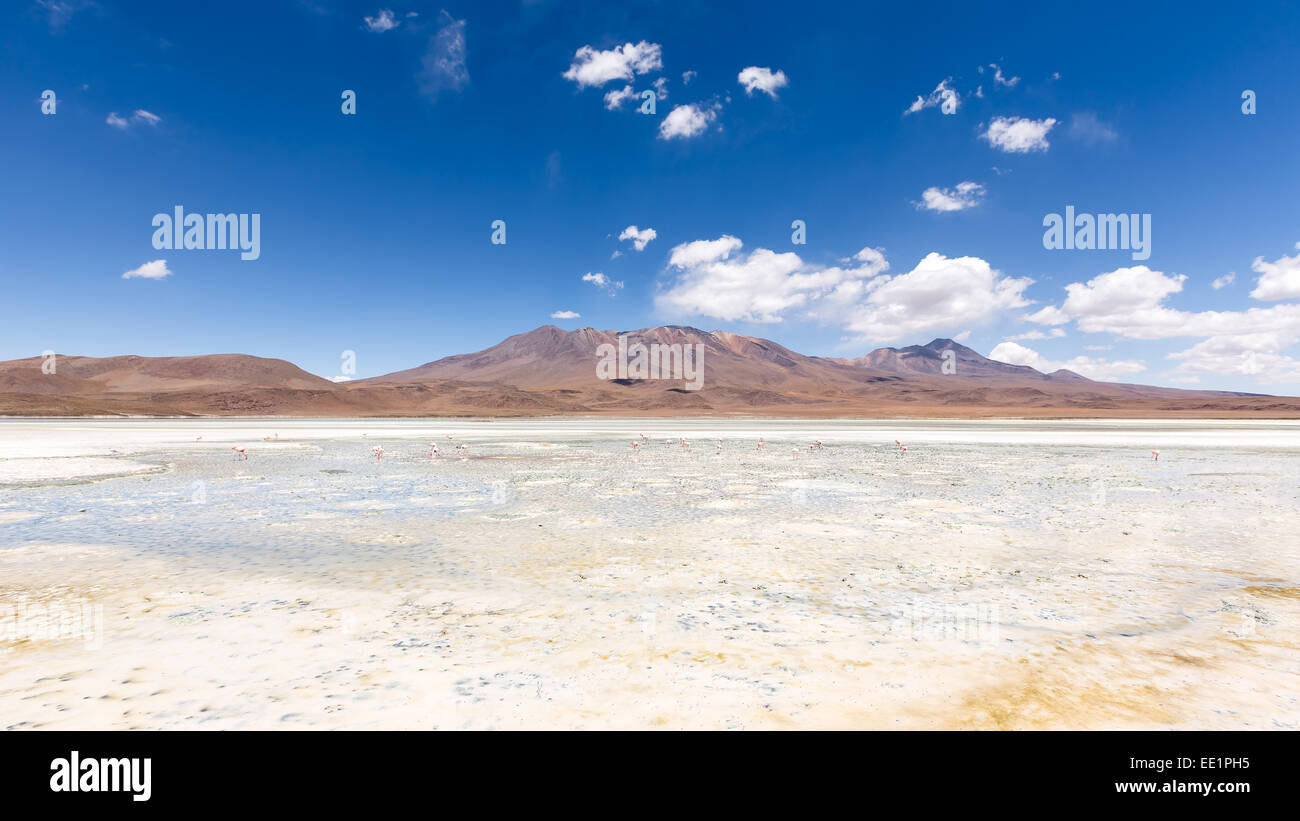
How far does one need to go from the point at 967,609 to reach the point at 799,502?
7352mm

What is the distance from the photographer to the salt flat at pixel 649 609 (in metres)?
4.18

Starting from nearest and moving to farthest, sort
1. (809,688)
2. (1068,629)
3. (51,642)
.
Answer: (809,688) → (51,642) → (1068,629)

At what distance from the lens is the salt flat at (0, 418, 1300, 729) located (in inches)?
165

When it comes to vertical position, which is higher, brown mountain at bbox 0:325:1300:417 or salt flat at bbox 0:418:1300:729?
brown mountain at bbox 0:325:1300:417

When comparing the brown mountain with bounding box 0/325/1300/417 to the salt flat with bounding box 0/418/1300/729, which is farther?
the brown mountain with bounding box 0/325/1300/417

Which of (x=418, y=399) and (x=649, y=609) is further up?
(x=418, y=399)

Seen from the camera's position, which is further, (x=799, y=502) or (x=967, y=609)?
(x=799, y=502)

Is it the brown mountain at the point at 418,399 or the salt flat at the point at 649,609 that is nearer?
the salt flat at the point at 649,609

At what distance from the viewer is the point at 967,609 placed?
646 cm

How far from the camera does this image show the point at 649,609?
6461mm

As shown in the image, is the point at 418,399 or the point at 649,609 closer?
the point at 649,609

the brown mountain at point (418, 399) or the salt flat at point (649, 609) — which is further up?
the brown mountain at point (418, 399)
